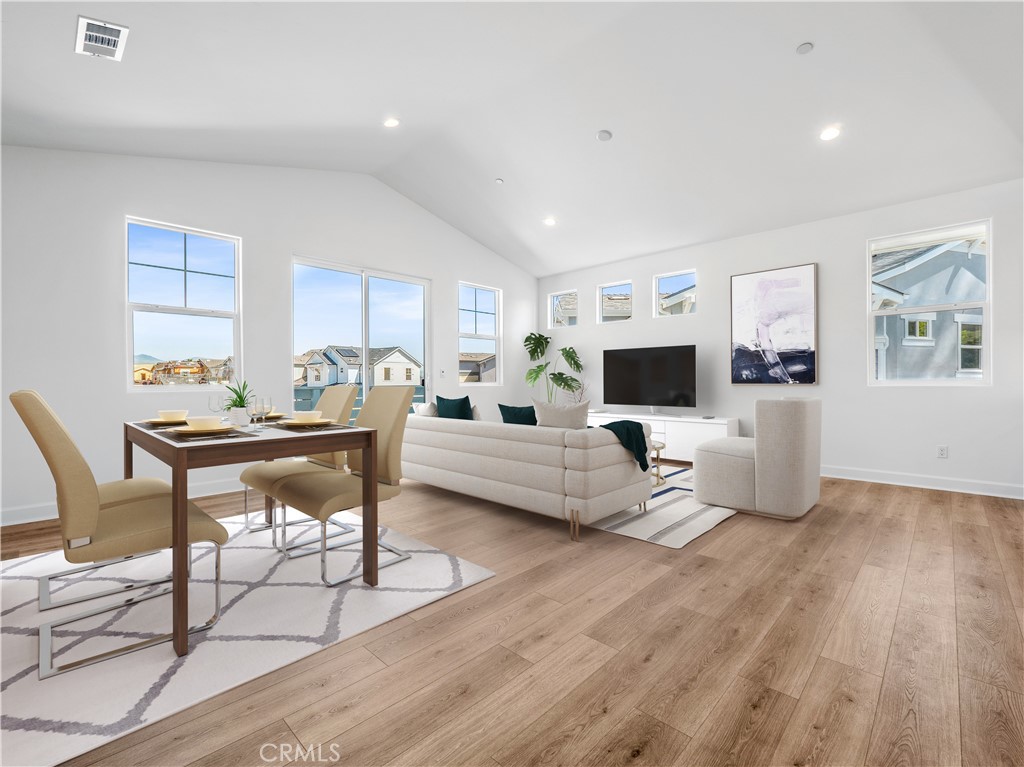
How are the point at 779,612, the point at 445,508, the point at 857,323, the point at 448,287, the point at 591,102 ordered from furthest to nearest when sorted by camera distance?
the point at 448,287
the point at 857,323
the point at 591,102
the point at 445,508
the point at 779,612

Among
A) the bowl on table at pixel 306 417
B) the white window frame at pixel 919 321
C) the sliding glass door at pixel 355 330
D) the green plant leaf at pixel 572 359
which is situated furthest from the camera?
the green plant leaf at pixel 572 359

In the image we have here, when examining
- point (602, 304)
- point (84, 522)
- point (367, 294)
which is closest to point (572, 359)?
point (602, 304)

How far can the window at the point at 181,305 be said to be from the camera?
158 inches

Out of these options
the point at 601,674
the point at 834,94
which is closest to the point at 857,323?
the point at 834,94

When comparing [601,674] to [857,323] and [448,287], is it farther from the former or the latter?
[448,287]

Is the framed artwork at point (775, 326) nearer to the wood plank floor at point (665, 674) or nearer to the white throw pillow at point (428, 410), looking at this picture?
the wood plank floor at point (665, 674)

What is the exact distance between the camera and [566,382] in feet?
23.0

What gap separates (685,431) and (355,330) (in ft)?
13.1

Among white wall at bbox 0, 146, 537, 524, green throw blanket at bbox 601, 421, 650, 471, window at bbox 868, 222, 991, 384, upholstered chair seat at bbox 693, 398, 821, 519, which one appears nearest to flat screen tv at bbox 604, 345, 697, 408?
window at bbox 868, 222, 991, 384

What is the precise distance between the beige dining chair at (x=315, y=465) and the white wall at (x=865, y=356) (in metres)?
4.29

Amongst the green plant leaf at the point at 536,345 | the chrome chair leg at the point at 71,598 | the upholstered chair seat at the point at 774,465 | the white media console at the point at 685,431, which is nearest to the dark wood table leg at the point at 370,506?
the chrome chair leg at the point at 71,598

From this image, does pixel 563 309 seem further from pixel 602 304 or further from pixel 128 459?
pixel 128 459

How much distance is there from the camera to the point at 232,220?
4426 mm

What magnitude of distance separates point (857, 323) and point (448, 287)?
4.64 meters
